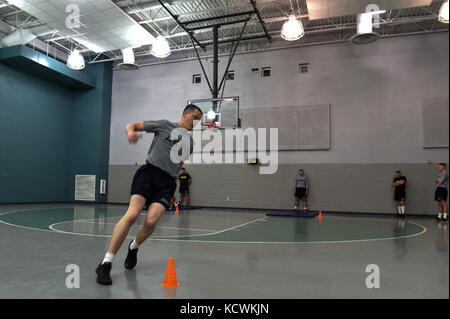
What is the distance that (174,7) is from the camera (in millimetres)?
11742

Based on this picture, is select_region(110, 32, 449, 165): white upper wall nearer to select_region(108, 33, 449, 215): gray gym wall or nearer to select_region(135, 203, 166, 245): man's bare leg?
select_region(108, 33, 449, 215): gray gym wall

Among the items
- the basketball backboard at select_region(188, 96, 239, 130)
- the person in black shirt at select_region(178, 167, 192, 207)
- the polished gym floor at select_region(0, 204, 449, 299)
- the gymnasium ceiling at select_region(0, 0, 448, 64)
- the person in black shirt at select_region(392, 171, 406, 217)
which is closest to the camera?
the polished gym floor at select_region(0, 204, 449, 299)

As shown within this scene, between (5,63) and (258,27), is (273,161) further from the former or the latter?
(5,63)

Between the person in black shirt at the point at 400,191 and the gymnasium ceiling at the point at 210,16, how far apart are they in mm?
4752

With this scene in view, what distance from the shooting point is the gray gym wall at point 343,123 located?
1181cm

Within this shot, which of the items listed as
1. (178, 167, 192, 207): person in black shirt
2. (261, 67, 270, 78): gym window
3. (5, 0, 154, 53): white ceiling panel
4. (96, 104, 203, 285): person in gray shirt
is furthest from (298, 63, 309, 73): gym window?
(96, 104, 203, 285): person in gray shirt

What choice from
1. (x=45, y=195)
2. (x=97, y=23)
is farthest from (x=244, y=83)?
(x=45, y=195)

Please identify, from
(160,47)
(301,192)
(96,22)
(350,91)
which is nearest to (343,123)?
(350,91)

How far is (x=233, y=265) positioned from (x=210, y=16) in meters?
10.8

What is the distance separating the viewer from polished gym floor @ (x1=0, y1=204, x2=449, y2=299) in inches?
102

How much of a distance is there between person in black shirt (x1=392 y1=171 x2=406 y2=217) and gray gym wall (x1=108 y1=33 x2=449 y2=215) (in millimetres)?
493

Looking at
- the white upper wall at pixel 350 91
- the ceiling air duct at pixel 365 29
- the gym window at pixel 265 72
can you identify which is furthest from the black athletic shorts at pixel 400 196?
the gym window at pixel 265 72

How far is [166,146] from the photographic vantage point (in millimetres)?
3344
